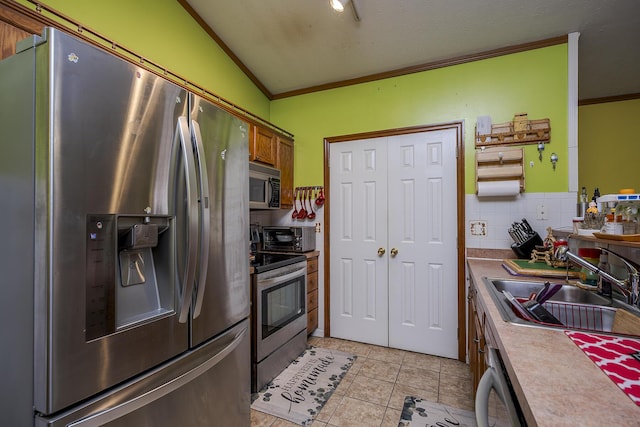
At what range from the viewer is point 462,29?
2320 millimetres

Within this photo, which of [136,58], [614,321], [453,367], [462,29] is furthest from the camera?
[453,367]

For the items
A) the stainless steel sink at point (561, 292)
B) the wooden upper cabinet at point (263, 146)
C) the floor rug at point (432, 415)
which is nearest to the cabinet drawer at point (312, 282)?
the wooden upper cabinet at point (263, 146)

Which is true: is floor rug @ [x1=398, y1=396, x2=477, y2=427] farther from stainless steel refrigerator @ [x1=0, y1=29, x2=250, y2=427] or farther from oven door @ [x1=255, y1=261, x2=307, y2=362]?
stainless steel refrigerator @ [x1=0, y1=29, x2=250, y2=427]

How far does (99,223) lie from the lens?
897 mm

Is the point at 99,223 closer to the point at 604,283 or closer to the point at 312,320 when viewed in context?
the point at 604,283

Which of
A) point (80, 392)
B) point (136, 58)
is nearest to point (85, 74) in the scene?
point (80, 392)

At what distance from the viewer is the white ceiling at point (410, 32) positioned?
212 centimetres

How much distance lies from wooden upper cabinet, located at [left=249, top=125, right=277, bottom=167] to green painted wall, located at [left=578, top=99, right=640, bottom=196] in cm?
334

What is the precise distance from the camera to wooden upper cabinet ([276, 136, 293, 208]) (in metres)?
3.01

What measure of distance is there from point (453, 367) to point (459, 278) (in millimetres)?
742

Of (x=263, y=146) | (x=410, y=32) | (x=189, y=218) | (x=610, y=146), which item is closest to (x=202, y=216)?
(x=189, y=218)

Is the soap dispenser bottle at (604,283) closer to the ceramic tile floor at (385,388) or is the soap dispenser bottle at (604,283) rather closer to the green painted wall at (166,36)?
the ceramic tile floor at (385,388)

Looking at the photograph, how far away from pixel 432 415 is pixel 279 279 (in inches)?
54.7

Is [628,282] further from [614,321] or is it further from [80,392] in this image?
[80,392]
